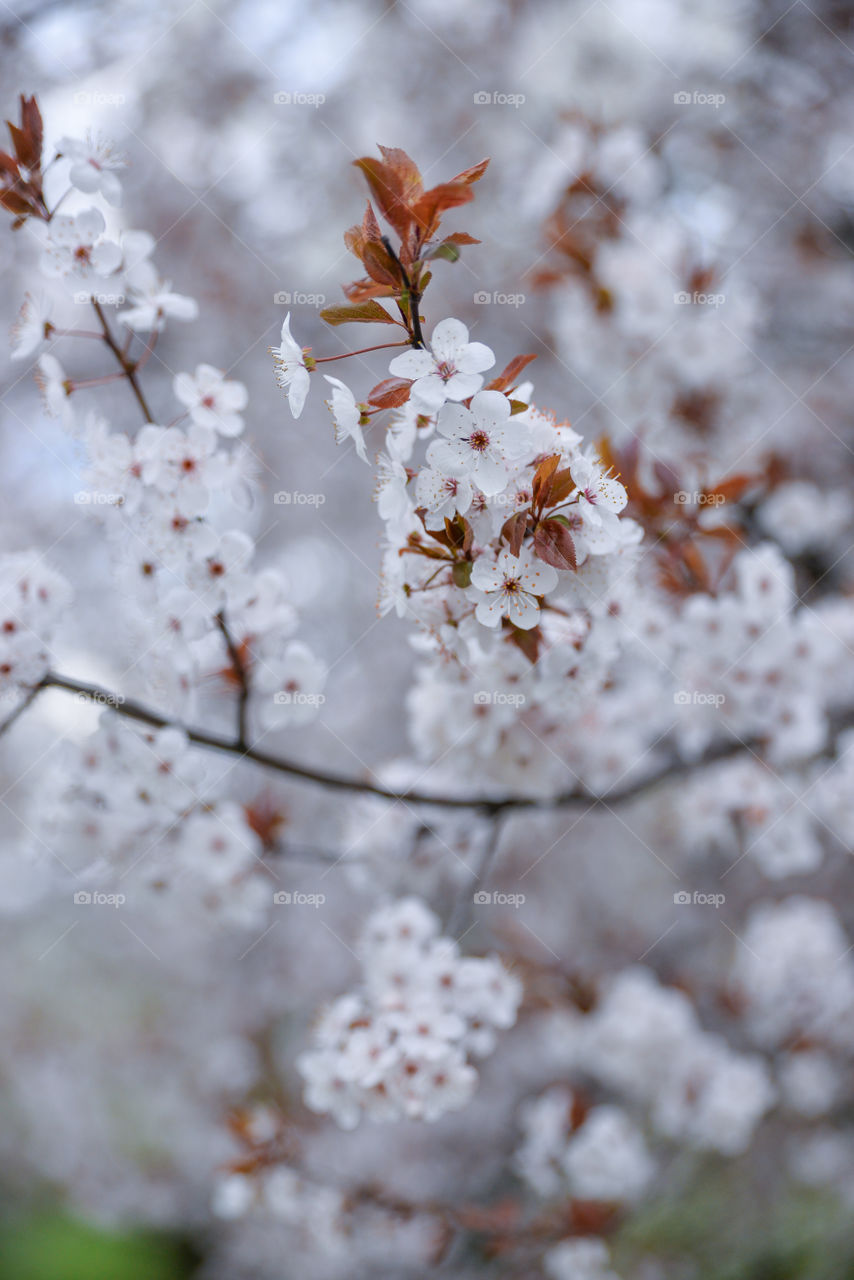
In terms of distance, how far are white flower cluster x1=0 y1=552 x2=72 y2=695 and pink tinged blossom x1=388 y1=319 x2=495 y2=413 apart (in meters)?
0.71

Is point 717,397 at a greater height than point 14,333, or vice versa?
point 717,397

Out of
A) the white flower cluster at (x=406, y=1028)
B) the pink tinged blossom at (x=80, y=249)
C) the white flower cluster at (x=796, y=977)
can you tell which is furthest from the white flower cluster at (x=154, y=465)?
the white flower cluster at (x=796, y=977)

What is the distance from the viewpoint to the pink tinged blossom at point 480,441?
89 cm

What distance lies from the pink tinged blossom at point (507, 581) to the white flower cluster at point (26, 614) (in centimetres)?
70

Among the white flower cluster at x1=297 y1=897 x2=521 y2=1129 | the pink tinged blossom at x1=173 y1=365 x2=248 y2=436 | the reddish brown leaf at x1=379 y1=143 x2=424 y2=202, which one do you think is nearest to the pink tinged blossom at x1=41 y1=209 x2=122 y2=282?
the pink tinged blossom at x1=173 y1=365 x2=248 y2=436

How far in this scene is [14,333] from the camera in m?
1.27

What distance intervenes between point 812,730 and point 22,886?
319 cm

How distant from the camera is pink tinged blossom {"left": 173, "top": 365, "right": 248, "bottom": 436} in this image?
1.17m

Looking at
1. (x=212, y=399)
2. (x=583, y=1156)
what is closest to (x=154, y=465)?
(x=212, y=399)

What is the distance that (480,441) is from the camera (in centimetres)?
91

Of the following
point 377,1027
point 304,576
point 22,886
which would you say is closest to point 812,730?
point 377,1027

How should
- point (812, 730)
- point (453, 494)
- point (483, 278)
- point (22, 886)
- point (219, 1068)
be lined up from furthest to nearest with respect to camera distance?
point (219, 1068)
point (22, 886)
point (483, 278)
point (812, 730)
point (453, 494)

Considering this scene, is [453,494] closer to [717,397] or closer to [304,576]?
[717,397]

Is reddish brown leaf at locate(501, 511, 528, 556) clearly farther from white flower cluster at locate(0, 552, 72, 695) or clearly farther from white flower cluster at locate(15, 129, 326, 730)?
white flower cluster at locate(0, 552, 72, 695)
